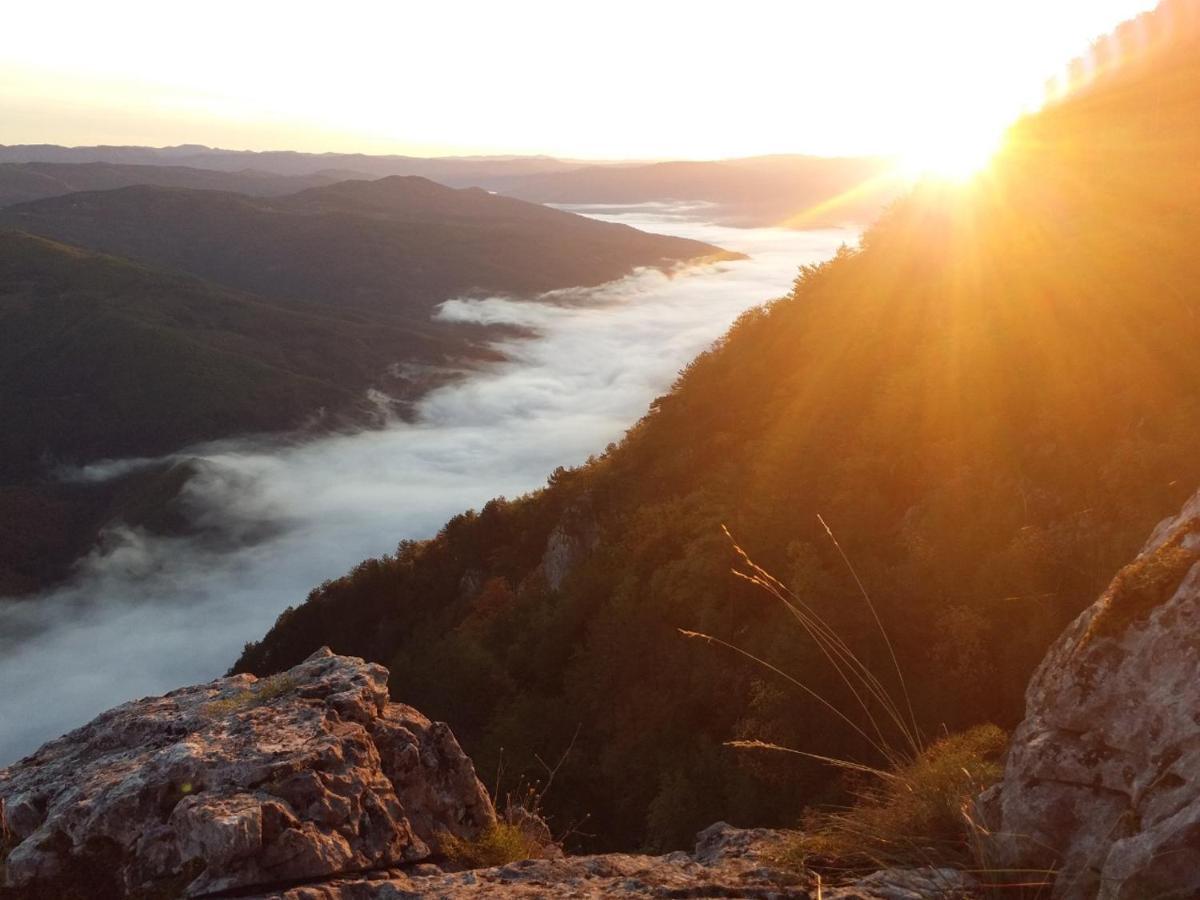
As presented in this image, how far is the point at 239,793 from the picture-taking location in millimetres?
5641

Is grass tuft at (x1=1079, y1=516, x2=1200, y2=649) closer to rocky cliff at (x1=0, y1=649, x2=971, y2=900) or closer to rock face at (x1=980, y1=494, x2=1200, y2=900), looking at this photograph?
rock face at (x1=980, y1=494, x2=1200, y2=900)

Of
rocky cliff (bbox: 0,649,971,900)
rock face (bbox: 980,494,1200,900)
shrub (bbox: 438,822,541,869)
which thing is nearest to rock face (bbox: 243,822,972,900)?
rocky cliff (bbox: 0,649,971,900)

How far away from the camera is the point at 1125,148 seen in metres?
27.6

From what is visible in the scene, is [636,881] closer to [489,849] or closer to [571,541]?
[489,849]

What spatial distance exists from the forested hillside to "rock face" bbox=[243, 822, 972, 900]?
8.13m

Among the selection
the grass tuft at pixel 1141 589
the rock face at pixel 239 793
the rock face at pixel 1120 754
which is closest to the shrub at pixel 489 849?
the rock face at pixel 239 793

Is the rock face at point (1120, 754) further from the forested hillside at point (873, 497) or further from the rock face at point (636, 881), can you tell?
the forested hillside at point (873, 497)

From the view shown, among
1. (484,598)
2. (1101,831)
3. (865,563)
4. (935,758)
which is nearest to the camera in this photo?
(1101,831)

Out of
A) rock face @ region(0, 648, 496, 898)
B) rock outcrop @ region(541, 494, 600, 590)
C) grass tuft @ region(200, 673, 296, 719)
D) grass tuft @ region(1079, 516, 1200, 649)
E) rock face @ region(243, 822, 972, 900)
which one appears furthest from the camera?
rock outcrop @ region(541, 494, 600, 590)

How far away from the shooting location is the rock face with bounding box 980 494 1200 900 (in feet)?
11.7

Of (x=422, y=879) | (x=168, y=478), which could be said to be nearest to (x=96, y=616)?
(x=168, y=478)

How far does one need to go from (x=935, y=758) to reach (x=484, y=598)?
25232mm

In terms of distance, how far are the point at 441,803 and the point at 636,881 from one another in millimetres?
2321

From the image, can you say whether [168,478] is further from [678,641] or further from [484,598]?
[678,641]
